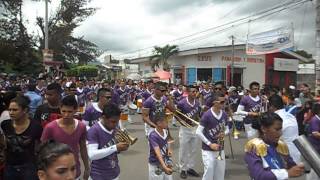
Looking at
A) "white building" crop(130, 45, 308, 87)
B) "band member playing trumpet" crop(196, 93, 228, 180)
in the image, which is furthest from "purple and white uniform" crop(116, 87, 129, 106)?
"white building" crop(130, 45, 308, 87)

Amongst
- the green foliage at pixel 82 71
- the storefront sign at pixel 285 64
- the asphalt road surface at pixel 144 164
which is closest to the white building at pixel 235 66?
the storefront sign at pixel 285 64

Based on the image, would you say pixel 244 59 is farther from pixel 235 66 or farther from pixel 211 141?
pixel 211 141

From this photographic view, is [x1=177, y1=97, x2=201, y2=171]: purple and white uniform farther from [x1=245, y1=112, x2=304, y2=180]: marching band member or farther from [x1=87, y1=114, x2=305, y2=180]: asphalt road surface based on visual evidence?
[x1=245, y1=112, x2=304, y2=180]: marching band member

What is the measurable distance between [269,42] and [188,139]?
22.5 m

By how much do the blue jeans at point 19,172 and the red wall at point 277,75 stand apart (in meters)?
32.3

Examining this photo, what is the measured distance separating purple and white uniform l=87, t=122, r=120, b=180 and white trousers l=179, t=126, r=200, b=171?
4286 millimetres

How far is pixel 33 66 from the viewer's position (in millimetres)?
45594

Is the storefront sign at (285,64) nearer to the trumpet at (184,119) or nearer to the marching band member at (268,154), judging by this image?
the trumpet at (184,119)

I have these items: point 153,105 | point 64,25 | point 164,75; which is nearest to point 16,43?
point 64,25

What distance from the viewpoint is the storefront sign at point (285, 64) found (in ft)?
120

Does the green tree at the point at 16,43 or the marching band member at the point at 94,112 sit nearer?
the marching band member at the point at 94,112

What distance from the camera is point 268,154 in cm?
424

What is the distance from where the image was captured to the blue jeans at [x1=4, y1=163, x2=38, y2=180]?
521 centimetres

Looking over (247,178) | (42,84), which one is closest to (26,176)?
(247,178)
